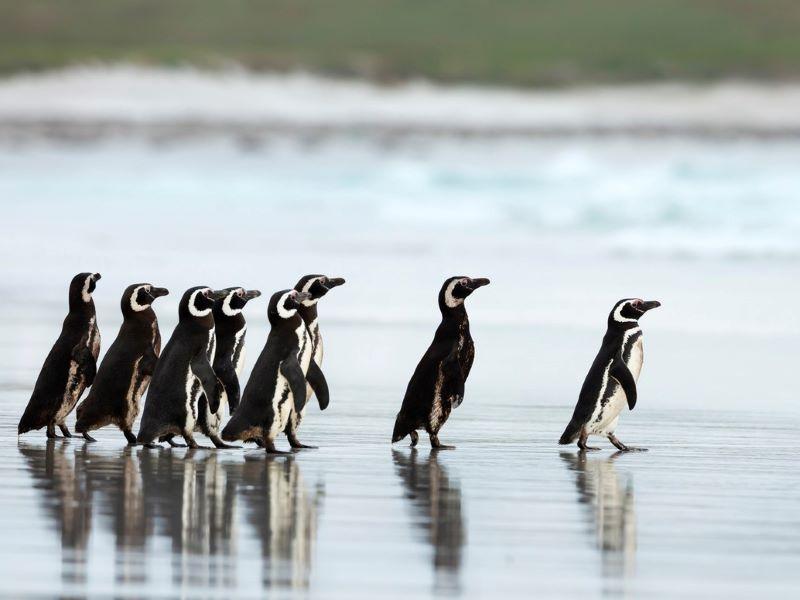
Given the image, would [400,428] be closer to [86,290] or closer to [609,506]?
[86,290]

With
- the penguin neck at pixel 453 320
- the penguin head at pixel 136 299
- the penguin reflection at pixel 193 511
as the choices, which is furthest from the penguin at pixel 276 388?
the penguin neck at pixel 453 320

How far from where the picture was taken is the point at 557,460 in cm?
1095

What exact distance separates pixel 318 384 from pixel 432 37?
234 feet

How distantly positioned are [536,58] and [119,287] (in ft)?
172

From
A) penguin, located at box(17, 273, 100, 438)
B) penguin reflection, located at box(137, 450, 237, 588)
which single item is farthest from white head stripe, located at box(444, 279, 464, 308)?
penguin, located at box(17, 273, 100, 438)

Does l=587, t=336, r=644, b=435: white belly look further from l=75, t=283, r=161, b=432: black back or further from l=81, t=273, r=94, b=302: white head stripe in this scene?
l=81, t=273, r=94, b=302: white head stripe

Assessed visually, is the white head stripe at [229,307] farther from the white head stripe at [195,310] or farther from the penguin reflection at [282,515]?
the penguin reflection at [282,515]

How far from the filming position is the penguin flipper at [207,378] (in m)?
11.3

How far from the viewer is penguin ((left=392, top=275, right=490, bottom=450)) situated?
38.2 ft

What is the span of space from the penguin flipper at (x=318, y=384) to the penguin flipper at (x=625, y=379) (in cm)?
160

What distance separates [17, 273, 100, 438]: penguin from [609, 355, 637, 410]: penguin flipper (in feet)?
9.57

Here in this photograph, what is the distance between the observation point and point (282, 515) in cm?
870

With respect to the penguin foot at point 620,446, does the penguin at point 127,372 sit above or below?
above

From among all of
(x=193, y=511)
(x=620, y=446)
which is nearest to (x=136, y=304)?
(x=620, y=446)
